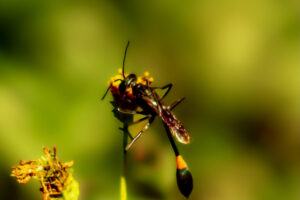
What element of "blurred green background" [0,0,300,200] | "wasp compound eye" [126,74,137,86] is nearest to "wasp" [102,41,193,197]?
"wasp compound eye" [126,74,137,86]

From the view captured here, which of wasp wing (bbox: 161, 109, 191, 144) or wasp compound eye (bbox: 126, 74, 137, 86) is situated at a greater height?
wasp compound eye (bbox: 126, 74, 137, 86)

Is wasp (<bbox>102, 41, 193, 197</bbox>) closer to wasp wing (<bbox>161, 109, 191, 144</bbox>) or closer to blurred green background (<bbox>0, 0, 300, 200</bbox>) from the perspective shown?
wasp wing (<bbox>161, 109, 191, 144</bbox>)

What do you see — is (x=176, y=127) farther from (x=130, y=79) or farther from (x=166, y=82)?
(x=166, y=82)

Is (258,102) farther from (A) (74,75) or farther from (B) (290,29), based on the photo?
(A) (74,75)

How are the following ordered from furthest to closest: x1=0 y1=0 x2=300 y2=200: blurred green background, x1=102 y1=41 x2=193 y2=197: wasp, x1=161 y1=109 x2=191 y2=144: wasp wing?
x1=0 y1=0 x2=300 y2=200: blurred green background → x1=161 y1=109 x2=191 y2=144: wasp wing → x1=102 y1=41 x2=193 y2=197: wasp

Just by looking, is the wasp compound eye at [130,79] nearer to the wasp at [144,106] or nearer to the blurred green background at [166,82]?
the wasp at [144,106]

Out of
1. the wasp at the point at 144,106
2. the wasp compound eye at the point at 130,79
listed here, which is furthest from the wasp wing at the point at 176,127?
the wasp compound eye at the point at 130,79

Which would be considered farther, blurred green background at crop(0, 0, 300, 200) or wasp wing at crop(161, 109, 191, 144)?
blurred green background at crop(0, 0, 300, 200)

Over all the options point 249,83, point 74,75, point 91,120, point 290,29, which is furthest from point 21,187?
point 290,29
